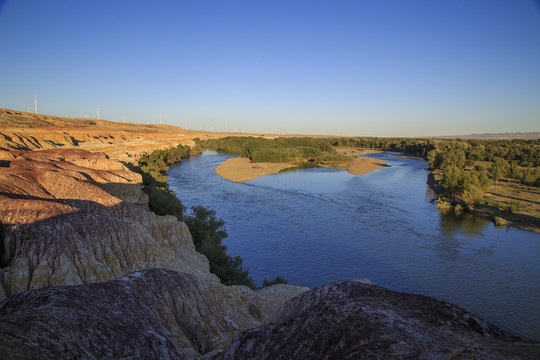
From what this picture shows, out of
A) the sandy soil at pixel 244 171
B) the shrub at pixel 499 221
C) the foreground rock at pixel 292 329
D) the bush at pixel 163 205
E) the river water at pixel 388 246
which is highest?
the foreground rock at pixel 292 329

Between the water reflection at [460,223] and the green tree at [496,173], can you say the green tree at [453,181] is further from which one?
the green tree at [496,173]

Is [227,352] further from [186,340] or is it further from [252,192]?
[252,192]

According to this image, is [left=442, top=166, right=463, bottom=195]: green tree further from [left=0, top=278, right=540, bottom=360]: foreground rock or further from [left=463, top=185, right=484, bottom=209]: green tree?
[left=0, top=278, right=540, bottom=360]: foreground rock

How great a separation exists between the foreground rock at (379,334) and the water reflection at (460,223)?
113 feet

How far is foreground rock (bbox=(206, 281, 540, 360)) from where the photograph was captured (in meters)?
3.85

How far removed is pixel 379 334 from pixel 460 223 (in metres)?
40.9

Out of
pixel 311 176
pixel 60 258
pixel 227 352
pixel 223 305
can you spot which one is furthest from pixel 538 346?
pixel 311 176

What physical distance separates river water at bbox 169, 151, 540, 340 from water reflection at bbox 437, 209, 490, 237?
118mm

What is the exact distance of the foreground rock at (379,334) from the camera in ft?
12.6

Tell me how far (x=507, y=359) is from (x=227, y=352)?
3973 millimetres

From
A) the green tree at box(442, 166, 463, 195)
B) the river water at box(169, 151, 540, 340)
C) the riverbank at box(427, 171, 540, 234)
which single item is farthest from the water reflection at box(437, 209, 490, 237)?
the green tree at box(442, 166, 463, 195)

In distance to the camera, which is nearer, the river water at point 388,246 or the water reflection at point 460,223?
the river water at point 388,246

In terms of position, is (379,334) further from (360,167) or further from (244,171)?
(360,167)

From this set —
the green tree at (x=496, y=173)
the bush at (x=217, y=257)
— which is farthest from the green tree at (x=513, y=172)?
the bush at (x=217, y=257)
